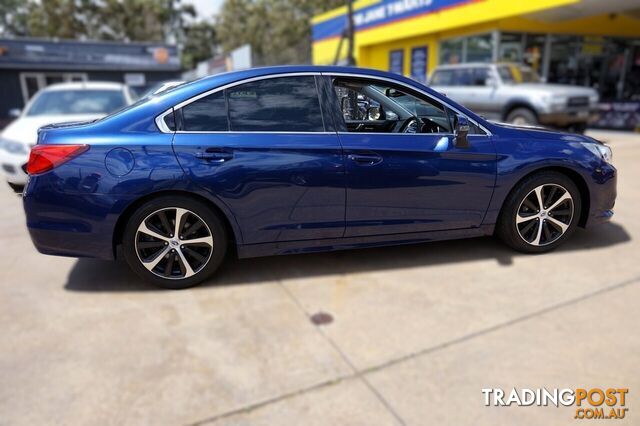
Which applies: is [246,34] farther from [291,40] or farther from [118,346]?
[118,346]

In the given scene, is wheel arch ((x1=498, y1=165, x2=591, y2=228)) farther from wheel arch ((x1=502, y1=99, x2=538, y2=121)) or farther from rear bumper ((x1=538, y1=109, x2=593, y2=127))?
wheel arch ((x1=502, y1=99, x2=538, y2=121))

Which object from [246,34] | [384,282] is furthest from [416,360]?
[246,34]

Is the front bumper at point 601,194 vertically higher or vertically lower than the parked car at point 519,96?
lower

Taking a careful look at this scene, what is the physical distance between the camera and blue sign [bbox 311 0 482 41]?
15.5m

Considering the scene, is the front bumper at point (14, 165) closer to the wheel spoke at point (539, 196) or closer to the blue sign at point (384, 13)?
the wheel spoke at point (539, 196)

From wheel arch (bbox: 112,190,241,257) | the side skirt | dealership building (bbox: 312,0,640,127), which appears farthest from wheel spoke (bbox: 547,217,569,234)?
dealership building (bbox: 312,0,640,127)

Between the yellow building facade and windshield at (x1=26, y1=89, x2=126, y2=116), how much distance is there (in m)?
10.5

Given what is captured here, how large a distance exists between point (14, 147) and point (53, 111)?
1516 millimetres

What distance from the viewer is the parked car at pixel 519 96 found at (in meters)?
9.50

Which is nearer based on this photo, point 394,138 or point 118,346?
point 118,346

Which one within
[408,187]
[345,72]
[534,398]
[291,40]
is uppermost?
[291,40]

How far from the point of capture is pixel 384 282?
137 inches

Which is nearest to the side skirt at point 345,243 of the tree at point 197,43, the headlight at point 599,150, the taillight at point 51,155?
the headlight at point 599,150

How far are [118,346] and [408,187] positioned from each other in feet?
7.37
